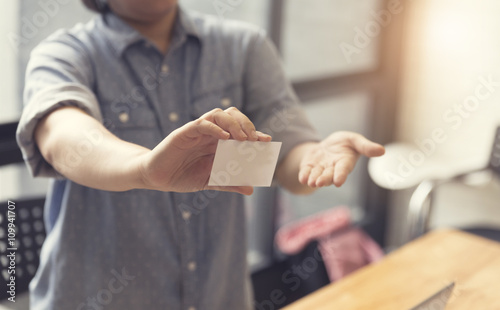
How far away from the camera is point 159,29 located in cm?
96

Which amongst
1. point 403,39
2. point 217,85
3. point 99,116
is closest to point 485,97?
point 403,39

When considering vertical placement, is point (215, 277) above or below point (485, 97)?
above

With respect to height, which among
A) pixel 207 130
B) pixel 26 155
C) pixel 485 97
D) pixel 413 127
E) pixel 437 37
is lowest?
pixel 413 127

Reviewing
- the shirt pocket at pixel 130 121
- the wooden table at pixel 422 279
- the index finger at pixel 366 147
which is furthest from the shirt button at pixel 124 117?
the wooden table at pixel 422 279

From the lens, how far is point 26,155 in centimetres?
81

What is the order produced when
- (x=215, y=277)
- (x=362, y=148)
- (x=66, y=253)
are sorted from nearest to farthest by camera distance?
(x=362, y=148) < (x=66, y=253) < (x=215, y=277)

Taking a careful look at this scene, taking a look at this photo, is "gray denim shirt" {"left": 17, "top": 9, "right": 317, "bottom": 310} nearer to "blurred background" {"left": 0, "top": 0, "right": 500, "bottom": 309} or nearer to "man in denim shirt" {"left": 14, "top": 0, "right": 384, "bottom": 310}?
"man in denim shirt" {"left": 14, "top": 0, "right": 384, "bottom": 310}

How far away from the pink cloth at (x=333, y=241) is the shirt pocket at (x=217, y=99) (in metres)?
1.23

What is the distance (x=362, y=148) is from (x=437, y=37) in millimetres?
1909

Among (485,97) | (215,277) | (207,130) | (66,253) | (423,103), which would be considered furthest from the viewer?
(423,103)

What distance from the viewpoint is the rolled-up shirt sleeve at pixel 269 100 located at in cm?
102

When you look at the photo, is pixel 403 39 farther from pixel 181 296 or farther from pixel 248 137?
pixel 248 137

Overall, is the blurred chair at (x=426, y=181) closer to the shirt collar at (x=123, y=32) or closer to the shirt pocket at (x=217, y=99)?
the shirt pocket at (x=217, y=99)

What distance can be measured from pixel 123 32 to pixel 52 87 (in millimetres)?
186
